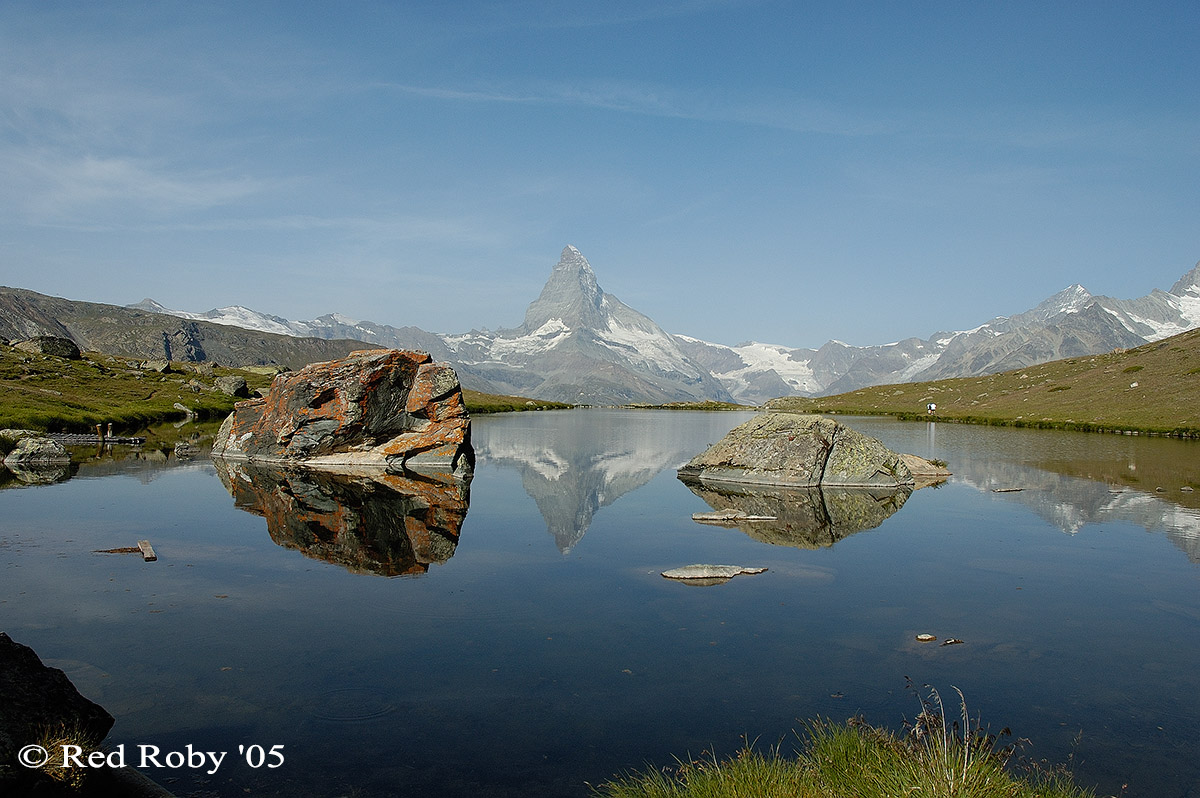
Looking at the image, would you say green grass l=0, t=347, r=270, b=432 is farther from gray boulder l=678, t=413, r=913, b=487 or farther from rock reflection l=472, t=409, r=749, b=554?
gray boulder l=678, t=413, r=913, b=487

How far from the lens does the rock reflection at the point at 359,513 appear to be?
20266 millimetres

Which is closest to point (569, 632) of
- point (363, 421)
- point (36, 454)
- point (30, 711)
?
point (30, 711)

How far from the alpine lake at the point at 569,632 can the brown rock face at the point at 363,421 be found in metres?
12.9

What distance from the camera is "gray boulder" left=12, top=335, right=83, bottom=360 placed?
106812 millimetres

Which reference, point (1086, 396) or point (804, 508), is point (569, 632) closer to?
point (804, 508)

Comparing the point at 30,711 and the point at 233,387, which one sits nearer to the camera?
the point at 30,711

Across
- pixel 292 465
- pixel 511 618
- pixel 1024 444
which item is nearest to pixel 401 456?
pixel 292 465

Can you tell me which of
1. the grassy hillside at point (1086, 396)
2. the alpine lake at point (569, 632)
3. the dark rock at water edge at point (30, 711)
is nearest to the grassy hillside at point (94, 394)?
the alpine lake at point (569, 632)

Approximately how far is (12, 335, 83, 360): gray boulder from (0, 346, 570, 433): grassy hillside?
241 centimetres

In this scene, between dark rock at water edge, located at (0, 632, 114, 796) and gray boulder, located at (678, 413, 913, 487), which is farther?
gray boulder, located at (678, 413, 913, 487)

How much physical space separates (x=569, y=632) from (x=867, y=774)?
24.3ft

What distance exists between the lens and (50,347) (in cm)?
10800

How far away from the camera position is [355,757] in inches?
363

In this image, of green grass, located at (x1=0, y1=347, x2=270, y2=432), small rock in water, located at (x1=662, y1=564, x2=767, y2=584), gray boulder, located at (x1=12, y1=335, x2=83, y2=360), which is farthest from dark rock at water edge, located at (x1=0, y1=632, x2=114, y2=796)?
gray boulder, located at (x1=12, y1=335, x2=83, y2=360)
